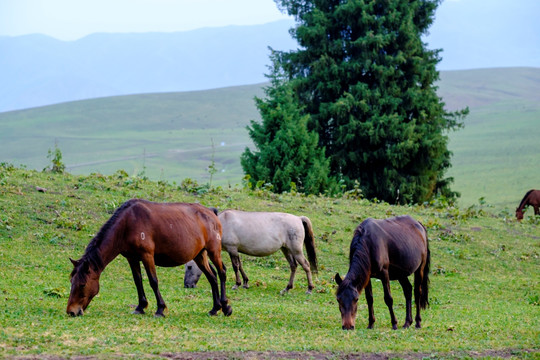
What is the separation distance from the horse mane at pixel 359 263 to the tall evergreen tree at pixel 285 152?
57.8 feet

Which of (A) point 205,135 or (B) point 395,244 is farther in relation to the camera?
(A) point 205,135

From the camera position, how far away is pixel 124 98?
144m

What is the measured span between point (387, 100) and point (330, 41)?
4.46 metres

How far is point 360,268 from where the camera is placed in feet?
36.8

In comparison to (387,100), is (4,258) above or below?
below

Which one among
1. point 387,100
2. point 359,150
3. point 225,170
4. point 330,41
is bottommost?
point 225,170

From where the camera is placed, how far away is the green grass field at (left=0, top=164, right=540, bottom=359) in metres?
9.72

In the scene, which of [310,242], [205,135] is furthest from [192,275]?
[205,135]

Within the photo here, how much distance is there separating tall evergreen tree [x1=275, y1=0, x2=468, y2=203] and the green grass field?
27.5 feet

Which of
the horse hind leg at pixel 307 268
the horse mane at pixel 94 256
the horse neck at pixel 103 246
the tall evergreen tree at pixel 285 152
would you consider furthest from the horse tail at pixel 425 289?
the tall evergreen tree at pixel 285 152

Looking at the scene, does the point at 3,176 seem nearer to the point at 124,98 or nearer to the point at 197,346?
the point at 197,346

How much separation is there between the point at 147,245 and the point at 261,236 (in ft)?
15.3

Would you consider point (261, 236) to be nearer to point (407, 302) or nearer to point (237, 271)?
point (237, 271)

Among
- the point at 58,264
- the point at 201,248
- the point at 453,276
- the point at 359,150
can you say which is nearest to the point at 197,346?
the point at 201,248
